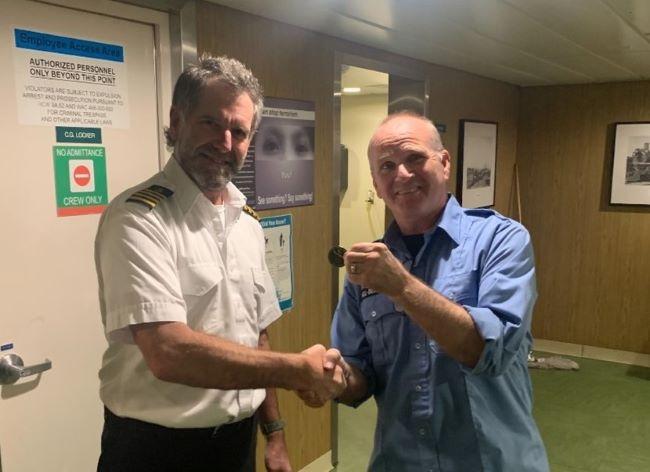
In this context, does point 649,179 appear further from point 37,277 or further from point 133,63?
point 37,277

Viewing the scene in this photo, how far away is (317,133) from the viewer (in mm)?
2893

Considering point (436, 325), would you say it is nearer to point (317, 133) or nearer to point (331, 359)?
point (331, 359)

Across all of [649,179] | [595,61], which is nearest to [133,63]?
[595,61]

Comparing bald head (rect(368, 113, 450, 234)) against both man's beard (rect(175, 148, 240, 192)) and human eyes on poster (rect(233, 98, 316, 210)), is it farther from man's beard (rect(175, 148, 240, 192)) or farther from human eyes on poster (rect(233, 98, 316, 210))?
human eyes on poster (rect(233, 98, 316, 210))

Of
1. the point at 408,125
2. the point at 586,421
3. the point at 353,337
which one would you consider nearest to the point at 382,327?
the point at 353,337

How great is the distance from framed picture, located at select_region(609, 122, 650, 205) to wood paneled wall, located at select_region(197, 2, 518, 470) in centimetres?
234

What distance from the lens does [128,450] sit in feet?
4.82

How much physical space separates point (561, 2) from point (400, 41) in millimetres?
940

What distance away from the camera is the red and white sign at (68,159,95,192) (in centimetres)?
185

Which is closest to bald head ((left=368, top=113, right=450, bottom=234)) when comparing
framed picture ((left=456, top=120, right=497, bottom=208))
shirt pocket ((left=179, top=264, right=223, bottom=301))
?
shirt pocket ((left=179, top=264, right=223, bottom=301))

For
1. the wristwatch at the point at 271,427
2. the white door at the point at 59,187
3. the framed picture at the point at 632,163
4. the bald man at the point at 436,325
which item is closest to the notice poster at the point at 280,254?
the white door at the point at 59,187

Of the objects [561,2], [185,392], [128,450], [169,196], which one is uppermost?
[561,2]

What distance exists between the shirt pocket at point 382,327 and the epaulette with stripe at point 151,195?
590 millimetres

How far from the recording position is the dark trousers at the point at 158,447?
57.6 inches
